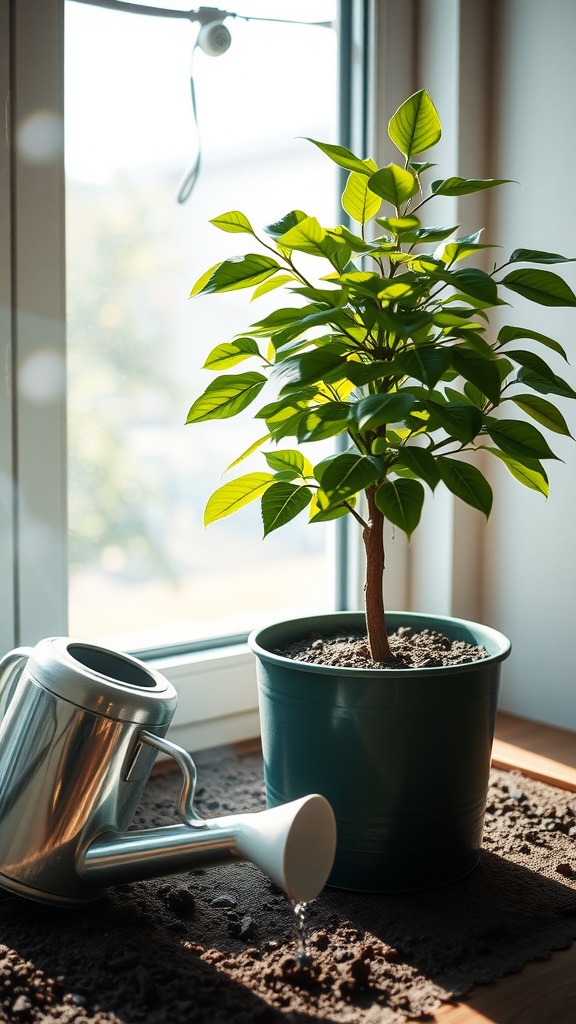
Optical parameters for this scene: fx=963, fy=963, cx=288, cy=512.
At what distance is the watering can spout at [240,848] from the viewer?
0.76 meters

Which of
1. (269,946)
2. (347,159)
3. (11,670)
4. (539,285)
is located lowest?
(269,946)

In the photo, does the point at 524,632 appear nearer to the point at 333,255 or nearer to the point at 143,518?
the point at 143,518

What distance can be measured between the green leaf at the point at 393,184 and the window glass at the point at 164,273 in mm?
556

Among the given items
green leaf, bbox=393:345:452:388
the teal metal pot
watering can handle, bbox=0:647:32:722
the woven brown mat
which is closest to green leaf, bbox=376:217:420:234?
green leaf, bbox=393:345:452:388

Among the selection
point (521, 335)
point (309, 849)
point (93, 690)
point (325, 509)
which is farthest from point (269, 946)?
point (521, 335)

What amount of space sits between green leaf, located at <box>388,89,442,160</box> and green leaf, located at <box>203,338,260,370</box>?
0.25 metres

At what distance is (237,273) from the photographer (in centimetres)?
93

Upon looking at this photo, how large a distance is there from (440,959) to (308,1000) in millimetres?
133

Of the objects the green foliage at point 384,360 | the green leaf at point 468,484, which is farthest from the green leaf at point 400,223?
the green leaf at point 468,484

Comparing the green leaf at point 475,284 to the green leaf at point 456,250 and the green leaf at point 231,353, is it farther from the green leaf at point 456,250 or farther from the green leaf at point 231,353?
the green leaf at point 231,353

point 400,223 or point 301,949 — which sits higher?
point 400,223

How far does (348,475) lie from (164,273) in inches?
27.6

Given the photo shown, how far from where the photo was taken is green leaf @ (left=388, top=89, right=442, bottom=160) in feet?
3.06

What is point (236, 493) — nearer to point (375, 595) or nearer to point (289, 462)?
point (289, 462)
